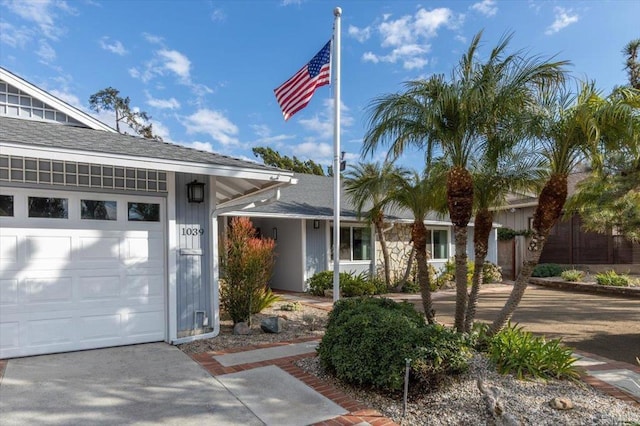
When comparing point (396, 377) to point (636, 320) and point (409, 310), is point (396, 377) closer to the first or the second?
point (409, 310)

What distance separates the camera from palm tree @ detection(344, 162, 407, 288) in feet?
39.5

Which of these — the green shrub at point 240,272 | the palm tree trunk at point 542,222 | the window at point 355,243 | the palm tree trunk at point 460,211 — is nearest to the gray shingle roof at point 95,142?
the green shrub at point 240,272

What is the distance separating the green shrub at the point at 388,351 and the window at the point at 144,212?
3393 millimetres

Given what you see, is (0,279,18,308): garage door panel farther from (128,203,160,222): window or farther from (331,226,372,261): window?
(331,226,372,261): window

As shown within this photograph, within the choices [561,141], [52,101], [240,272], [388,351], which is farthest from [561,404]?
[52,101]

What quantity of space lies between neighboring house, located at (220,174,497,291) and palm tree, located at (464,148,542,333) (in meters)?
6.73

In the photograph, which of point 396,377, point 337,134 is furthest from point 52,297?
point 337,134

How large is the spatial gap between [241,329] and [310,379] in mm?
2510

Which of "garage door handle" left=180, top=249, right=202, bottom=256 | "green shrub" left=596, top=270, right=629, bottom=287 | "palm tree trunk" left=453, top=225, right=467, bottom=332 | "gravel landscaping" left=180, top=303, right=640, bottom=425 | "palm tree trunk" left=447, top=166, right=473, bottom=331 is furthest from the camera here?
"green shrub" left=596, top=270, right=629, bottom=287

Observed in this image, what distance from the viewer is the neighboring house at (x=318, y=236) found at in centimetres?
1343

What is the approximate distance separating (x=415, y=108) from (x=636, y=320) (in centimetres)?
753

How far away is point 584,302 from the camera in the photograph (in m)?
11.6

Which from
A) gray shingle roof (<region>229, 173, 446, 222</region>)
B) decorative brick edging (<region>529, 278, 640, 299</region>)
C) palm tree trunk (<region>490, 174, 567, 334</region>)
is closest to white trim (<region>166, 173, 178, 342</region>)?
palm tree trunk (<region>490, 174, 567, 334</region>)

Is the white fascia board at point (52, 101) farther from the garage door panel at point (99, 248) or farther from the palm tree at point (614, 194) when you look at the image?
the palm tree at point (614, 194)
